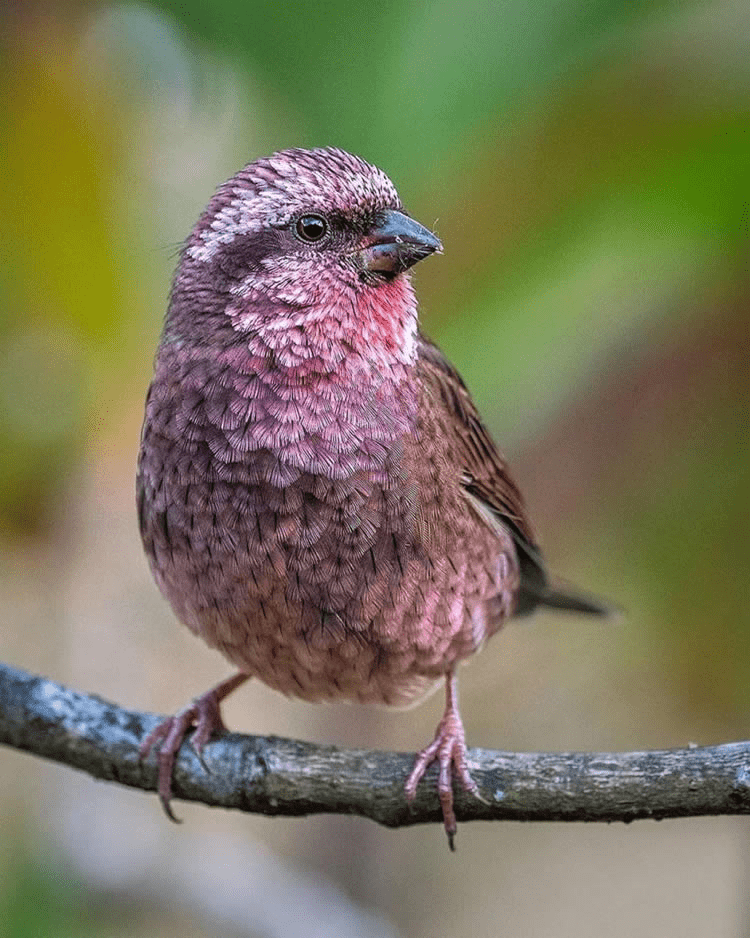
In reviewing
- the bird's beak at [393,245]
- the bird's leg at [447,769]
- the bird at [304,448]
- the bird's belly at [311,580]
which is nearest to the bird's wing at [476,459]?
the bird at [304,448]

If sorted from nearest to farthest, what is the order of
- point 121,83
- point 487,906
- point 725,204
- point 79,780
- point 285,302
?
1. point 725,204
2. point 285,302
3. point 121,83
4. point 79,780
5. point 487,906

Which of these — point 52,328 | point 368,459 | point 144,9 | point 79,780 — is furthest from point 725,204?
point 79,780

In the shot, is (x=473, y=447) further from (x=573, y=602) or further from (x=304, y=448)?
(x=573, y=602)

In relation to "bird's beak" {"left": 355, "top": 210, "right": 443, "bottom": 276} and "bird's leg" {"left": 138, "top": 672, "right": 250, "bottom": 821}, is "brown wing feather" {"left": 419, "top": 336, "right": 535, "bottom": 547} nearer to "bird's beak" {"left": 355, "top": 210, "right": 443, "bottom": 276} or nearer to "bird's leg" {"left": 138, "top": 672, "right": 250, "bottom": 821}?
"bird's beak" {"left": 355, "top": 210, "right": 443, "bottom": 276}

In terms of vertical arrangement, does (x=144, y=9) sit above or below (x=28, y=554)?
above

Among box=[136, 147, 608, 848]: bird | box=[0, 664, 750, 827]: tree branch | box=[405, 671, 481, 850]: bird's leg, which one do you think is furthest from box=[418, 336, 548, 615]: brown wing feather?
box=[0, 664, 750, 827]: tree branch

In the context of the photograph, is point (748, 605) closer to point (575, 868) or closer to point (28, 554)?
point (28, 554)
